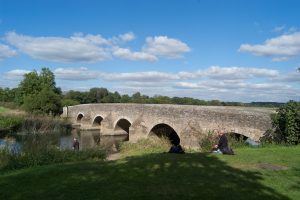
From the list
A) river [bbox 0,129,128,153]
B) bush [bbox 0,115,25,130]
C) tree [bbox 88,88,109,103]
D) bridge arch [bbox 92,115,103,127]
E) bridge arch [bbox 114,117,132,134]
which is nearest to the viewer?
river [bbox 0,129,128,153]

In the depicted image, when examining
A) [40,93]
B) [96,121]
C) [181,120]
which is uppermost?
[40,93]

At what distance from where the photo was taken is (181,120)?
77.0ft

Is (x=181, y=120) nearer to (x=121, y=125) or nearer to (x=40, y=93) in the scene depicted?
(x=121, y=125)

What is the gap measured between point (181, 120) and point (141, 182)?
16.9 metres

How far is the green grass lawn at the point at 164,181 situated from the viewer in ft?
19.7

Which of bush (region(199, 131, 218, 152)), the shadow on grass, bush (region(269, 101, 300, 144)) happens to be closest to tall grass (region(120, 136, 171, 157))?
bush (region(199, 131, 218, 152))

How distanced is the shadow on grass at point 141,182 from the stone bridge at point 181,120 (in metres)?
8.73

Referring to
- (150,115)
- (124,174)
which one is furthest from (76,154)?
(150,115)

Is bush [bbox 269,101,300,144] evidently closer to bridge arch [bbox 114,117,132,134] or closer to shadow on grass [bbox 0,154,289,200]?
shadow on grass [bbox 0,154,289,200]

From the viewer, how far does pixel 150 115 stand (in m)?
28.9

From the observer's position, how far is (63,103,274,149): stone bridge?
55.4 feet

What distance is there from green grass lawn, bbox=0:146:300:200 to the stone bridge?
25.7ft

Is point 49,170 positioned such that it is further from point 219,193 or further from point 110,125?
point 110,125

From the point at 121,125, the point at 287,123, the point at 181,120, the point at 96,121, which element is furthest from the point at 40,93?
the point at 287,123
